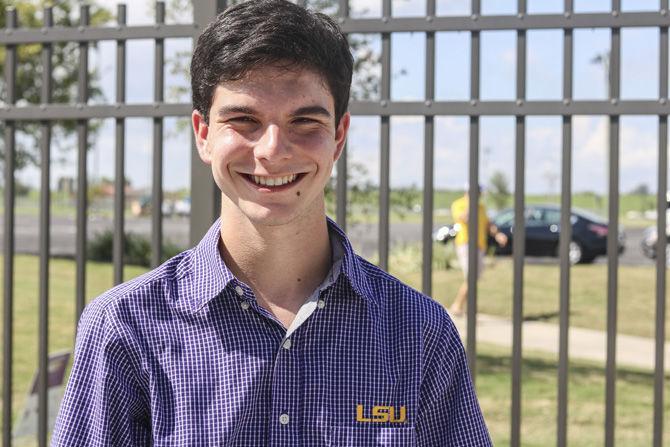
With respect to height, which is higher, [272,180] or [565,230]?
[272,180]

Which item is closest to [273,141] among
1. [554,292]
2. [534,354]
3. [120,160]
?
[120,160]

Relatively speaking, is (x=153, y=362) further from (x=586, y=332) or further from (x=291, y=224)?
(x=586, y=332)

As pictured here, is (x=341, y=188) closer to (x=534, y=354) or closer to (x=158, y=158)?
(x=158, y=158)

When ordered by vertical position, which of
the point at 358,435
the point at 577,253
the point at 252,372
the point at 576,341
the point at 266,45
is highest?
the point at 266,45

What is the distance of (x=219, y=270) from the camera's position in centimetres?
152

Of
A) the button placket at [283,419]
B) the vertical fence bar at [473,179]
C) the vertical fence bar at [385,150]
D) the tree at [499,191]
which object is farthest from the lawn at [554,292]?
the tree at [499,191]

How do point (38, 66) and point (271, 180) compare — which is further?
point (38, 66)

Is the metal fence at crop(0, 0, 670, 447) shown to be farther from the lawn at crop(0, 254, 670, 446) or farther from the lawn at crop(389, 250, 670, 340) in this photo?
the lawn at crop(389, 250, 670, 340)

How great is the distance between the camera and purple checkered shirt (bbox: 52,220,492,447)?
1426 mm

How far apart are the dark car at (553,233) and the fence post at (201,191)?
52.8 feet

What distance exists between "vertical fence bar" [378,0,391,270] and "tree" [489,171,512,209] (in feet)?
108

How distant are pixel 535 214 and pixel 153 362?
64.0 feet

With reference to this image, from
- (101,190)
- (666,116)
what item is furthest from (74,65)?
(666,116)

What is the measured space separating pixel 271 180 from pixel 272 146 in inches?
2.4
